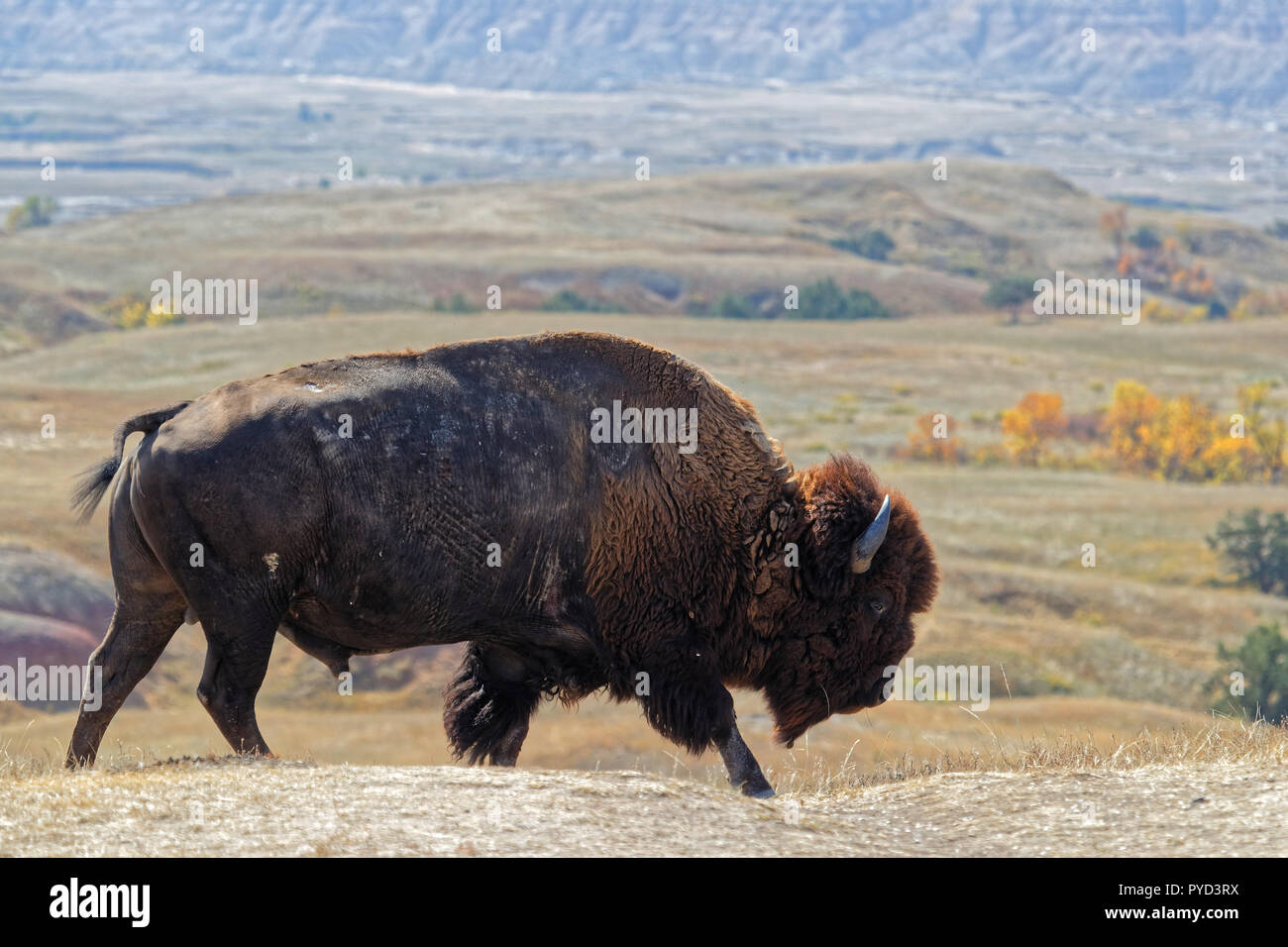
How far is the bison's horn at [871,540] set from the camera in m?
9.28

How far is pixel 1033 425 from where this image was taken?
58844mm

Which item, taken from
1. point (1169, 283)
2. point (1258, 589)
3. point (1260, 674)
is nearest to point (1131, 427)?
point (1258, 589)

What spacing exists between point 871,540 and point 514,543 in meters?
2.03

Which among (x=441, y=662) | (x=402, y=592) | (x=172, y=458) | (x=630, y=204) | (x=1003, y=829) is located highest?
(x=630, y=204)

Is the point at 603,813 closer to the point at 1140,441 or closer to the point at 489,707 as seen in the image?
the point at 489,707

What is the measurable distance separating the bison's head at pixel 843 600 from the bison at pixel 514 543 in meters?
0.01

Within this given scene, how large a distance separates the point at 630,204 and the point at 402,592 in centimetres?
11061

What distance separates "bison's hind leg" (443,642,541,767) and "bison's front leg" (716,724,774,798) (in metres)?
1.14

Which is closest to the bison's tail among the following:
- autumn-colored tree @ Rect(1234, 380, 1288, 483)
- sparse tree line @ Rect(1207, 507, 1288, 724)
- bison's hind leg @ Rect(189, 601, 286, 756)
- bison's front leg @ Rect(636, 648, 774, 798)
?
bison's hind leg @ Rect(189, 601, 286, 756)

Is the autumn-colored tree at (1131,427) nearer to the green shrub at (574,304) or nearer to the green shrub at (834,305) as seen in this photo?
the green shrub at (834,305)
